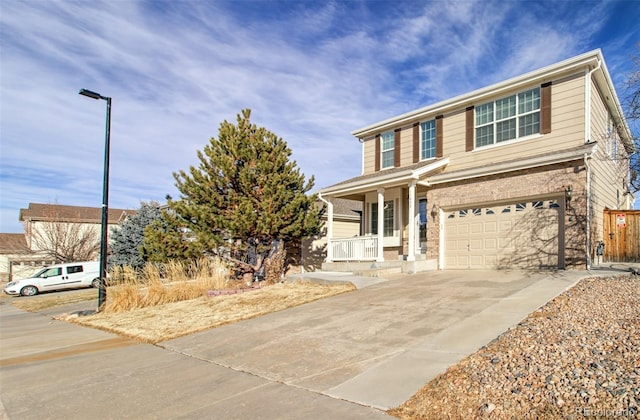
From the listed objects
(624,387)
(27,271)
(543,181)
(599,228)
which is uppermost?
(543,181)

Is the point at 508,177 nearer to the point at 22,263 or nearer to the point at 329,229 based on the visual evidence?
the point at 329,229

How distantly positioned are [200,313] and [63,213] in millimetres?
29025

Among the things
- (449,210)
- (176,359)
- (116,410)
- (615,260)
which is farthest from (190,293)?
(615,260)

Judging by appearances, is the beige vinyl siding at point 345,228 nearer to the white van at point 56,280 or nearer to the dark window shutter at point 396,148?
the dark window shutter at point 396,148

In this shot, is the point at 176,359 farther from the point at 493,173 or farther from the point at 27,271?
the point at 27,271

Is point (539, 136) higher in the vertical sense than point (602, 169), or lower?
higher

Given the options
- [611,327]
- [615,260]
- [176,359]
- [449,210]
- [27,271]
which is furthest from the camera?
[27,271]

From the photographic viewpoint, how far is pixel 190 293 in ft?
41.3

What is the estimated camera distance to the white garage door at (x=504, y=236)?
12000 millimetres

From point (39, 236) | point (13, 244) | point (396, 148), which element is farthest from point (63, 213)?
point (396, 148)

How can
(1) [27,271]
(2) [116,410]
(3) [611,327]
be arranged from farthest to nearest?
(1) [27,271]
(3) [611,327]
(2) [116,410]

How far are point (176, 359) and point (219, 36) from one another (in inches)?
434

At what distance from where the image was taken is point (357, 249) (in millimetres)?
16203

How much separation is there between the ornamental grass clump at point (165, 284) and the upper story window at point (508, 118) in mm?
10413
